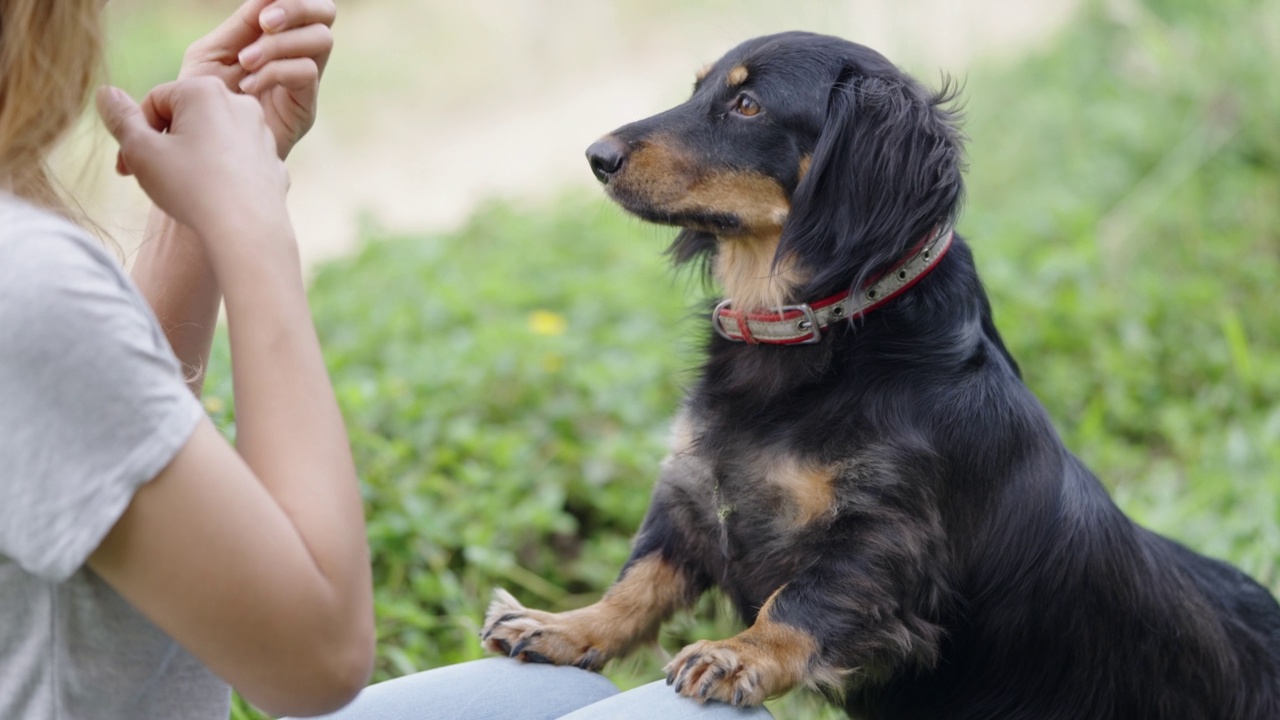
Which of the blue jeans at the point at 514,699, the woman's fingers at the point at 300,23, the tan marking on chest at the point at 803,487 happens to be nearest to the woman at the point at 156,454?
the woman's fingers at the point at 300,23

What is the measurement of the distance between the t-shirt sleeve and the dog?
1053mm

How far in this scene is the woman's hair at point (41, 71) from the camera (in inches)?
48.2

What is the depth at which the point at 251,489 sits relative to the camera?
119 centimetres

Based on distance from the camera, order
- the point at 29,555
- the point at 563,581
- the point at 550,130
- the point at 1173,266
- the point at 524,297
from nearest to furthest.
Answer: the point at 29,555 < the point at 563,581 < the point at 524,297 < the point at 1173,266 < the point at 550,130

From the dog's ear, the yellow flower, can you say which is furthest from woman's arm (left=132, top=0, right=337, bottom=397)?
the yellow flower

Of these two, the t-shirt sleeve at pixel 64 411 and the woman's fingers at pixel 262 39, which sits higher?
the woman's fingers at pixel 262 39

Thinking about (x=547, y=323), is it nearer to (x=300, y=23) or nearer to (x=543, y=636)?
(x=543, y=636)

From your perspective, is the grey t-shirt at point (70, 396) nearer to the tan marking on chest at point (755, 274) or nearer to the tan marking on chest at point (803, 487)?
the tan marking on chest at point (803, 487)

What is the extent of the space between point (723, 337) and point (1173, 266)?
12.4 ft

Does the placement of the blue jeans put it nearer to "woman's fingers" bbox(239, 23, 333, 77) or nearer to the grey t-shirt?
the grey t-shirt

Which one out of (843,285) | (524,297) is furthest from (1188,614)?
(524,297)

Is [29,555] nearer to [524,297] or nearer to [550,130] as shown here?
[524,297]

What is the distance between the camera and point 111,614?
1277mm

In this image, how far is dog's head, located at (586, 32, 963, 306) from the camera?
226 cm
